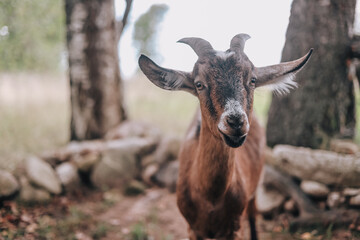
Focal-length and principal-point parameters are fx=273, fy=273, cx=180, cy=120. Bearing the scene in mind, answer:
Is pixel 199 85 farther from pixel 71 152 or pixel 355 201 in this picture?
pixel 71 152

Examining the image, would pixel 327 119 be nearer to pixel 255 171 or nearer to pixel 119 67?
pixel 255 171

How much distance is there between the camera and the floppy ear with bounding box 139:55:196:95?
2.19 m

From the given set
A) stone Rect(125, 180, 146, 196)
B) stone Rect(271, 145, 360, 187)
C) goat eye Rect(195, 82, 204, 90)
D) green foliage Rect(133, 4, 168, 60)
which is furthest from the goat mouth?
stone Rect(125, 180, 146, 196)

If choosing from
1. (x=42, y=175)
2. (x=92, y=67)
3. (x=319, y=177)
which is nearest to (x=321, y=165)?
(x=319, y=177)

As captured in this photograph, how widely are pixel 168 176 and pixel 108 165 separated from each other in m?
1.12

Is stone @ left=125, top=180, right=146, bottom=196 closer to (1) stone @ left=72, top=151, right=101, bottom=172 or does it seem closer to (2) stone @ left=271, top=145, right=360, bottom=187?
(1) stone @ left=72, top=151, right=101, bottom=172

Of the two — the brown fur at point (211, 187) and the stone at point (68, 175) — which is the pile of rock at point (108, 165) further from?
the brown fur at point (211, 187)

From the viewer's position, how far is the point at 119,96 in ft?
19.4

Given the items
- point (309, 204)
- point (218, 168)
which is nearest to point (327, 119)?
point (309, 204)

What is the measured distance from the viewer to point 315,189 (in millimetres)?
3695

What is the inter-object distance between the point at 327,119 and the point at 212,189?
2646mm

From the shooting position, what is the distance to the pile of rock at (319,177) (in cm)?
344

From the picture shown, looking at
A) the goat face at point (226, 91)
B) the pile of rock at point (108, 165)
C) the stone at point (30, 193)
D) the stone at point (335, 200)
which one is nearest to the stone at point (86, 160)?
the pile of rock at point (108, 165)

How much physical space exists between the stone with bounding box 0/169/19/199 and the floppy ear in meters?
2.74
